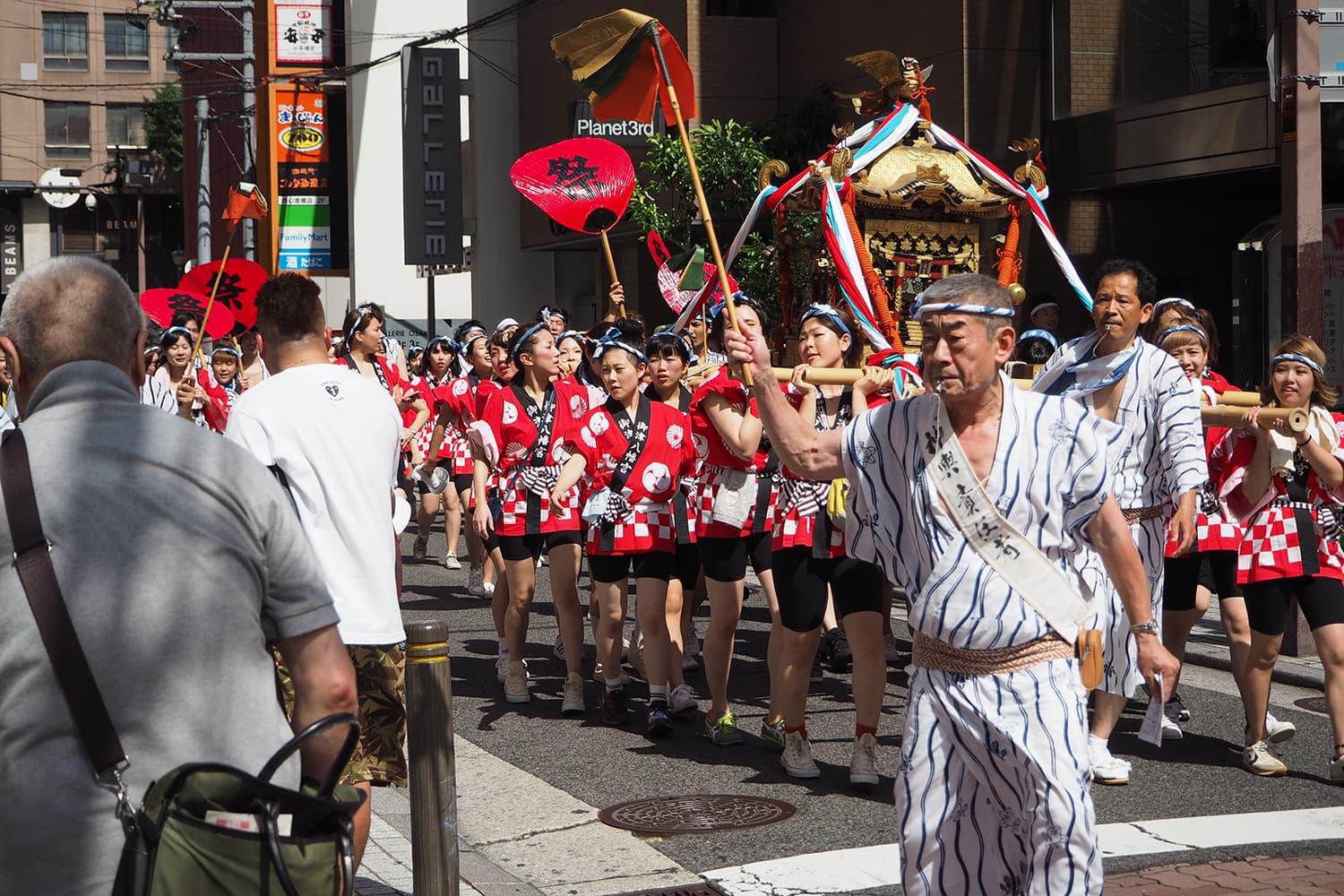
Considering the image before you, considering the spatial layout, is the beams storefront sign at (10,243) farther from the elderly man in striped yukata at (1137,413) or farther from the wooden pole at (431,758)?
the wooden pole at (431,758)

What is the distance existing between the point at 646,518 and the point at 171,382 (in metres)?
6.64

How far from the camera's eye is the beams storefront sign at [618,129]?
73.2 ft

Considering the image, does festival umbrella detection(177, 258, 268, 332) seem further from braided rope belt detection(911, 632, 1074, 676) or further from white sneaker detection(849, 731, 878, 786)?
braided rope belt detection(911, 632, 1074, 676)

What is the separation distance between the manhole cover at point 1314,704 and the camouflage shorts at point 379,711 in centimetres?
526

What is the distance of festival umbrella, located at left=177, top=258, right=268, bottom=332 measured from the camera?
47.9 ft

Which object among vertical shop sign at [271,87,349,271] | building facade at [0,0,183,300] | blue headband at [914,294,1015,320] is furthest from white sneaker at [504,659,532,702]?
building facade at [0,0,183,300]

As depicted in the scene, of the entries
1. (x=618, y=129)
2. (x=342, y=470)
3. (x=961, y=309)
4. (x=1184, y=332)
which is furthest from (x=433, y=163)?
(x=961, y=309)

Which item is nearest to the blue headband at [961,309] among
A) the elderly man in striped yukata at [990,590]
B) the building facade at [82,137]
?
the elderly man in striped yukata at [990,590]

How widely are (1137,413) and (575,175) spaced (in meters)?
7.38

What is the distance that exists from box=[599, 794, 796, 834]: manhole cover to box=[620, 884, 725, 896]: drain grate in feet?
2.40

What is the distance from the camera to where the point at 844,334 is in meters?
8.11

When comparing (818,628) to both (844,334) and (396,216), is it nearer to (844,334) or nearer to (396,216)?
(844,334)

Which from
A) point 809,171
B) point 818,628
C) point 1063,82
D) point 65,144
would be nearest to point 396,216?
point 1063,82

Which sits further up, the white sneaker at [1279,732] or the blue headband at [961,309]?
the blue headband at [961,309]
